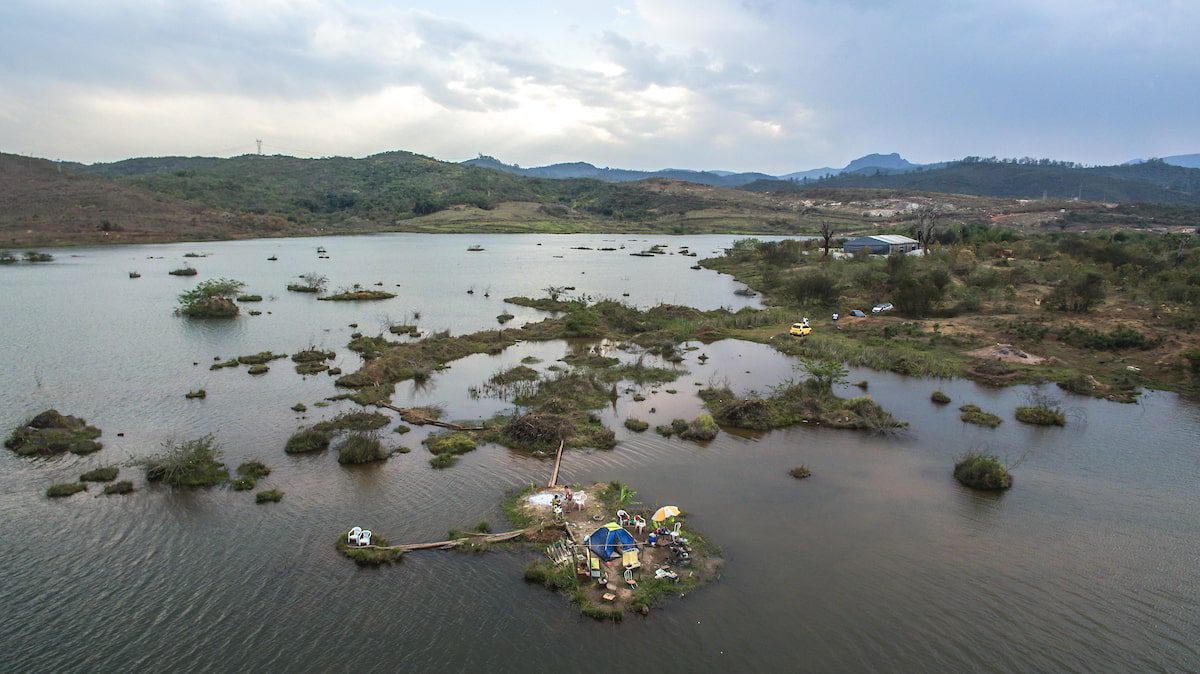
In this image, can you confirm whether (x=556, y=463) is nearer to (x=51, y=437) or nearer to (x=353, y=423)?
(x=353, y=423)

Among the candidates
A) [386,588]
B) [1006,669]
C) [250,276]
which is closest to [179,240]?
[250,276]

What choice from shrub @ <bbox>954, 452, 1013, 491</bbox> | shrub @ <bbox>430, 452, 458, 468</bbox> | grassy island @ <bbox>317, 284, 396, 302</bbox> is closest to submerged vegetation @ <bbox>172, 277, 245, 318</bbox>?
grassy island @ <bbox>317, 284, 396, 302</bbox>

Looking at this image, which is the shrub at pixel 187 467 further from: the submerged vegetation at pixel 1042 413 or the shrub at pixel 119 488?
the submerged vegetation at pixel 1042 413

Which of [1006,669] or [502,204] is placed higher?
[502,204]

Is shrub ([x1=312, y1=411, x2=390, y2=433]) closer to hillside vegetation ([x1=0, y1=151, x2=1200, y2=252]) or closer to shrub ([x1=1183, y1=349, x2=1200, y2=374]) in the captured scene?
shrub ([x1=1183, y1=349, x2=1200, y2=374])

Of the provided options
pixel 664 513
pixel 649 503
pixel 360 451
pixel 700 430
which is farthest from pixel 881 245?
pixel 360 451

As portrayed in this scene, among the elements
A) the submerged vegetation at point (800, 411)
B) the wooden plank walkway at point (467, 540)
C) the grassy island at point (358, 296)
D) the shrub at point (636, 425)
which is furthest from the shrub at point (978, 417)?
the grassy island at point (358, 296)

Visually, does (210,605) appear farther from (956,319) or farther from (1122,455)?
(956,319)
